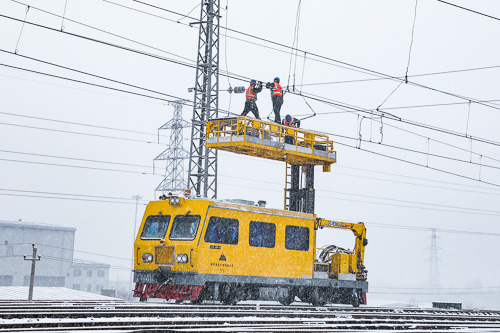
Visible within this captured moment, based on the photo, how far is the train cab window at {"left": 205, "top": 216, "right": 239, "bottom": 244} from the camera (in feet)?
55.6

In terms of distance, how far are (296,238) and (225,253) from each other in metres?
2.89

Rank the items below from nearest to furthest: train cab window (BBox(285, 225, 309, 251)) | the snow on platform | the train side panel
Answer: the train side panel < train cab window (BBox(285, 225, 309, 251)) < the snow on platform

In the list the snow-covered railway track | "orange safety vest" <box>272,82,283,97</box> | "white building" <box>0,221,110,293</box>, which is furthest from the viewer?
"white building" <box>0,221,110,293</box>

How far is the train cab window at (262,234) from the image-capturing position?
17.9 m

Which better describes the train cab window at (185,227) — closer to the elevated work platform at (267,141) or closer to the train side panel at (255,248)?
the train side panel at (255,248)

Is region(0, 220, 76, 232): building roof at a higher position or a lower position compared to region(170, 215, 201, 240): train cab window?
higher

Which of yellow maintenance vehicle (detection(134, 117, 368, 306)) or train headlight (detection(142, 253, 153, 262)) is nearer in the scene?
yellow maintenance vehicle (detection(134, 117, 368, 306))

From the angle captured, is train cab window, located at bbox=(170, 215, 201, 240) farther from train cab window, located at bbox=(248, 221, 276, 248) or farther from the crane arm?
the crane arm

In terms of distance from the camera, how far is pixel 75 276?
86312mm

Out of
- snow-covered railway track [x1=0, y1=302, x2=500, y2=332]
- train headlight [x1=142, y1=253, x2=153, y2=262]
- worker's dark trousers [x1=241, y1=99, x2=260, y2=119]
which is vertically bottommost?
snow-covered railway track [x1=0, y1=302, x2=500, y2=332]

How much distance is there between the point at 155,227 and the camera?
59.8ft

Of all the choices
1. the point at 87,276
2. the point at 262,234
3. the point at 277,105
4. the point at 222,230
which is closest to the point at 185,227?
the point at 222,230

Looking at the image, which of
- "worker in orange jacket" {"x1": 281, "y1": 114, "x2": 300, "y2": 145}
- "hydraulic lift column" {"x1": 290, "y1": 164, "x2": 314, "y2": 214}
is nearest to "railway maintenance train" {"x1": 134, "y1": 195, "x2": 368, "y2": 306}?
"hydraulic lift column" {"x1": 290, "y1": 164, "x2": 314, "y2": 214}

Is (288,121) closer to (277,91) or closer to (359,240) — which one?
(277,91)
